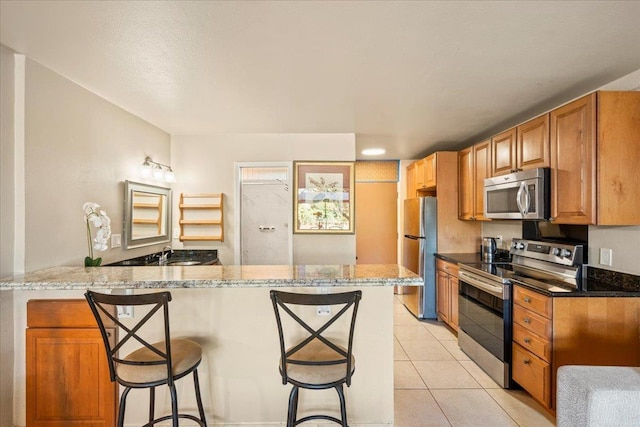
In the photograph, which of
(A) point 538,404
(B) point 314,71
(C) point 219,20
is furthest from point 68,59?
(A) point 538,404

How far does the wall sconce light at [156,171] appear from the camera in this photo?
3.08 metres

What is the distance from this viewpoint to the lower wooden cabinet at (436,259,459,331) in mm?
3492

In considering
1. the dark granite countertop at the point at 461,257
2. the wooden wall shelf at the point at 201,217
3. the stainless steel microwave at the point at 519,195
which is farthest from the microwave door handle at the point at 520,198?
the wooden wall shelf at the point at 201,217

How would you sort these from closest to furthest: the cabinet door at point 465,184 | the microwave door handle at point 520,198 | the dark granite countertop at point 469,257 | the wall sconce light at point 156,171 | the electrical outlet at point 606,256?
the electrical outlet at point 606,256 → the microwave door handle at point 520,198 → the wall sconce light at point 156,171 → the dark granite countertop at point 469,257 → the cabinet door at point 465,184

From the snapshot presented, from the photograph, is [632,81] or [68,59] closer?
[68,59]

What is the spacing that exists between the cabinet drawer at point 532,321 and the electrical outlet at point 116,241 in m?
3.38

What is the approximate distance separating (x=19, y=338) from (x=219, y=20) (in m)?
2.20

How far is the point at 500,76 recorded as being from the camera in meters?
2.11

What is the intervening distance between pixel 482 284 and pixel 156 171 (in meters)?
3.43

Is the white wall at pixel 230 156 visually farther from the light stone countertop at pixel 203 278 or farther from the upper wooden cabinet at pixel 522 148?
the light stone countertop at pixel 203 278

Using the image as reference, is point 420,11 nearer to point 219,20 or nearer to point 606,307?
point 219,20

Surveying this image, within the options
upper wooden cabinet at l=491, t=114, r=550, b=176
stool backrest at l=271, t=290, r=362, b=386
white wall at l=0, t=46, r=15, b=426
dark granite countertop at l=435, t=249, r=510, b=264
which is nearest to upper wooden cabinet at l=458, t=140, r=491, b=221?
upper wooden cabinet at l=491, t=114, r=550, b=176

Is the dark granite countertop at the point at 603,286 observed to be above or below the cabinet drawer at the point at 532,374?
above

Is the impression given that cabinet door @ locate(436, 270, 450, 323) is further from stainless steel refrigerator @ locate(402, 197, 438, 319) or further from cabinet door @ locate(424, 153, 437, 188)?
cabinet door @ locate(424, 153, 437, 188)
